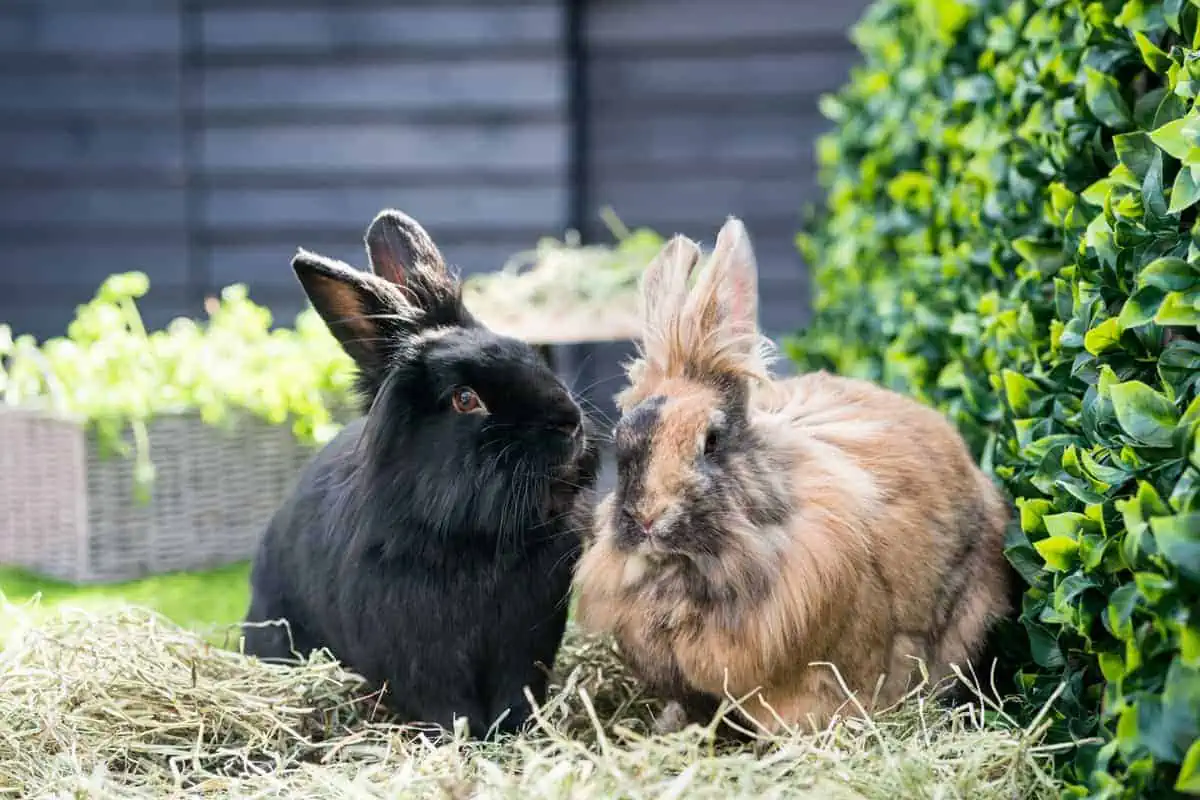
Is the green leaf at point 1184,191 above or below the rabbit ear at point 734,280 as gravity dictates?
above

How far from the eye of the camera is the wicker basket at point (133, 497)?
4043 millimetres

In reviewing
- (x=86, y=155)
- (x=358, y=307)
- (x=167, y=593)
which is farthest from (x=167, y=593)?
(x=86, y=155)

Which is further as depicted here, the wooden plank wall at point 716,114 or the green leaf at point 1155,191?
the wooden plank wall at point 716,114

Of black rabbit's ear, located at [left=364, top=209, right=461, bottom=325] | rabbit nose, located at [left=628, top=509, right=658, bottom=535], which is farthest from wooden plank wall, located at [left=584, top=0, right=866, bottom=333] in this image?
rabbit nose, located at [left=628, top=509, right=658, bottom=535]

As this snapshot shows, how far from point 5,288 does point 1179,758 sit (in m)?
6.85

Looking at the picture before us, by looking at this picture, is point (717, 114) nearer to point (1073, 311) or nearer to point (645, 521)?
point (1073, 311)

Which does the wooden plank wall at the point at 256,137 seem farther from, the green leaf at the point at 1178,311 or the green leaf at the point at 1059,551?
the green leaf at the point at 1178,311

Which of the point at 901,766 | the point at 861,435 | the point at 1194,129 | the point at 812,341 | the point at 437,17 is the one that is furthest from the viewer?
the point at 437,17

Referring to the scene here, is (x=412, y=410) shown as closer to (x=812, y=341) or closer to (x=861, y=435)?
(x=861, y=435)

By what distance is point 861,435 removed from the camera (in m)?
2.57

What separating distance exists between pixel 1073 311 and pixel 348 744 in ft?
5.21

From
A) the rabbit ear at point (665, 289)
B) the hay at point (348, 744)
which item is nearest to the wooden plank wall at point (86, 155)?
the hay at point (348, 744)

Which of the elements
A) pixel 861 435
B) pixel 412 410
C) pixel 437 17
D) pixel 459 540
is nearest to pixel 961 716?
pixel 861 435

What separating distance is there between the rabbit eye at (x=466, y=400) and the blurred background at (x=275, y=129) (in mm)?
4693
